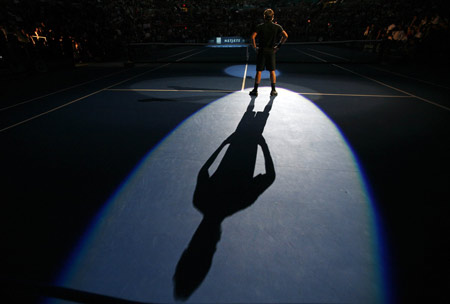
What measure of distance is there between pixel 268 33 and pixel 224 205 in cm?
471

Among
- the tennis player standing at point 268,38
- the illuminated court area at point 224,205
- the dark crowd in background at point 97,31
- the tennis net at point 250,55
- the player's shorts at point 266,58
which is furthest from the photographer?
the tennis net at point 250,55

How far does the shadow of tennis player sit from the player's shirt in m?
2.67

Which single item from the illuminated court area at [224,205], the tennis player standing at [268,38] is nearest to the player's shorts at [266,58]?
the tennis player standing at [268,38]

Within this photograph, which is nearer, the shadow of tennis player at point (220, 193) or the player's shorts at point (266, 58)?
the shadow of tennis player at point (220, 193)

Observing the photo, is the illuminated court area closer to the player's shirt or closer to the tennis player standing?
→ the tennis player standing

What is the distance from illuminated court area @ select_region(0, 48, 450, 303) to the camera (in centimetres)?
155

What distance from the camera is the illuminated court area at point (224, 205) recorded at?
5.08ft

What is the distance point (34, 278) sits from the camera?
5.15ft

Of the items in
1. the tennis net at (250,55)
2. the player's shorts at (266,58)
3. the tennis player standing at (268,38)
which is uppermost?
→ the tennis player standing at (268,38)

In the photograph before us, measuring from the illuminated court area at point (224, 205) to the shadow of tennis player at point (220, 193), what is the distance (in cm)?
1

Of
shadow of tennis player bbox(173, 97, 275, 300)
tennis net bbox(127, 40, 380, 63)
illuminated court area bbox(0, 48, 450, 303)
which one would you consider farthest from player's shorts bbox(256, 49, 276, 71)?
tennis net bbox(127, 40, 380, 63)

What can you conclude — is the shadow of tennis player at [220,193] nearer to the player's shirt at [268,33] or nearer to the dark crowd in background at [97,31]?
the player's shirt at [268,33]

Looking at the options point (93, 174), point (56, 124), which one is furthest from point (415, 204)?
point (56, 124)

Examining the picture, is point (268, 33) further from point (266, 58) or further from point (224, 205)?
point (224, 205)
